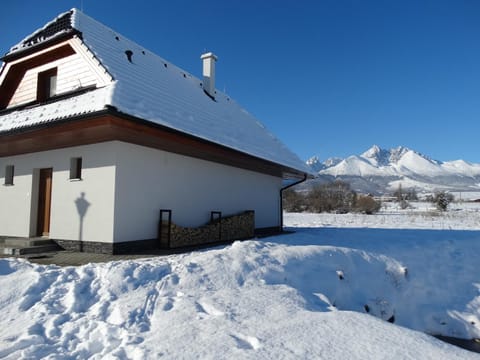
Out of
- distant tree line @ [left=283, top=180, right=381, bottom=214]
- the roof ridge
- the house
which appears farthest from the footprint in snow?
distant tree line @ [left=283, top=180, right=381, bottom=214]

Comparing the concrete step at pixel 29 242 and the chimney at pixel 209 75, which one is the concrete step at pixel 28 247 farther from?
the chimney at pixel 209 75

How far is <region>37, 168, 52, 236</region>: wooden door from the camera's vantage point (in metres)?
9.16

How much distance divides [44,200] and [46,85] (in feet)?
11.7

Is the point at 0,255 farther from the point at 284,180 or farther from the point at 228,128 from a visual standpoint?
the point at 284,180

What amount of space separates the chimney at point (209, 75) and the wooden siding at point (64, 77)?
6.44 m

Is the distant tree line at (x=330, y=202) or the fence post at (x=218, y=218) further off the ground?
the distant tree line at (x=330, y=202)

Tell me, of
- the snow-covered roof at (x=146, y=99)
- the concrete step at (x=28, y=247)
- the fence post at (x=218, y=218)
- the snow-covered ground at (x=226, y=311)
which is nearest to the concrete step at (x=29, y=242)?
the concrete step at (x=28, y=247)

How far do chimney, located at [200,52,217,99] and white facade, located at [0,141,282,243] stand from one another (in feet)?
16.9

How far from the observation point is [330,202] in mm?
37188

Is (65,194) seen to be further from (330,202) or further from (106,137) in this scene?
(330,202)

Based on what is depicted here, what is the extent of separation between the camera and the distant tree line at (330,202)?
34750mm

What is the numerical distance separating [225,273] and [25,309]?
9.32 feet

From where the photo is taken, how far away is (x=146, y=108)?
781cm

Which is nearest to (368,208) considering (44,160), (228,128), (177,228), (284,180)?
(284,180)
